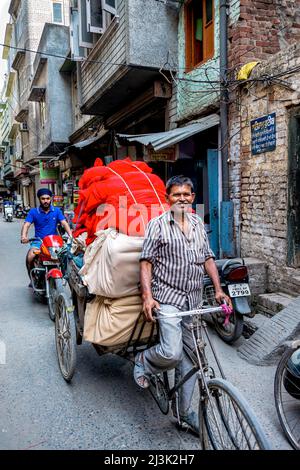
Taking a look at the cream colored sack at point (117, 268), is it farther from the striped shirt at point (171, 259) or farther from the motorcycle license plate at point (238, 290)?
the motorcycle license plate at point (238, 290)

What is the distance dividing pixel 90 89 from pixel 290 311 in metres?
8.55

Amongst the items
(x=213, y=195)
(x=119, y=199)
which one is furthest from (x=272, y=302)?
(x=119, y=199)

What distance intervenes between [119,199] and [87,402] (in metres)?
1.72

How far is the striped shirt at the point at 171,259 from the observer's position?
2666mm

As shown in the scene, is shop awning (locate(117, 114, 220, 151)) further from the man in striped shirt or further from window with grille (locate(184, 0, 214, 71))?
the man in striped shirt

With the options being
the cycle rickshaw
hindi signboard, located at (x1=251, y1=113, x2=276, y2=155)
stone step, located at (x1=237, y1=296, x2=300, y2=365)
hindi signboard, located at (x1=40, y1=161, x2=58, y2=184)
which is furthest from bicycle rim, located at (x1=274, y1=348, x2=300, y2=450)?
hindi signboard, located at (x1=40, y1=161, x2=58, y2=184)

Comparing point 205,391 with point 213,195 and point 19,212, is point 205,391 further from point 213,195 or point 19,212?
point 19,212

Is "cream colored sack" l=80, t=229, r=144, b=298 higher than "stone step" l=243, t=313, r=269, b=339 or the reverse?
higher

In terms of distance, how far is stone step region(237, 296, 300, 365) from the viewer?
13.0ft

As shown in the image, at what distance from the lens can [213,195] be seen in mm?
7027

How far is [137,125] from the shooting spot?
11047 millimetres

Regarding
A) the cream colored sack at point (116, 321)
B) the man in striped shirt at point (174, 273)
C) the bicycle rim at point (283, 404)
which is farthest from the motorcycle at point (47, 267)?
the bicycle rim at point (283, 404)

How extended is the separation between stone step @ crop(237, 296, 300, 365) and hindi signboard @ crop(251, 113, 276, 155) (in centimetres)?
234
